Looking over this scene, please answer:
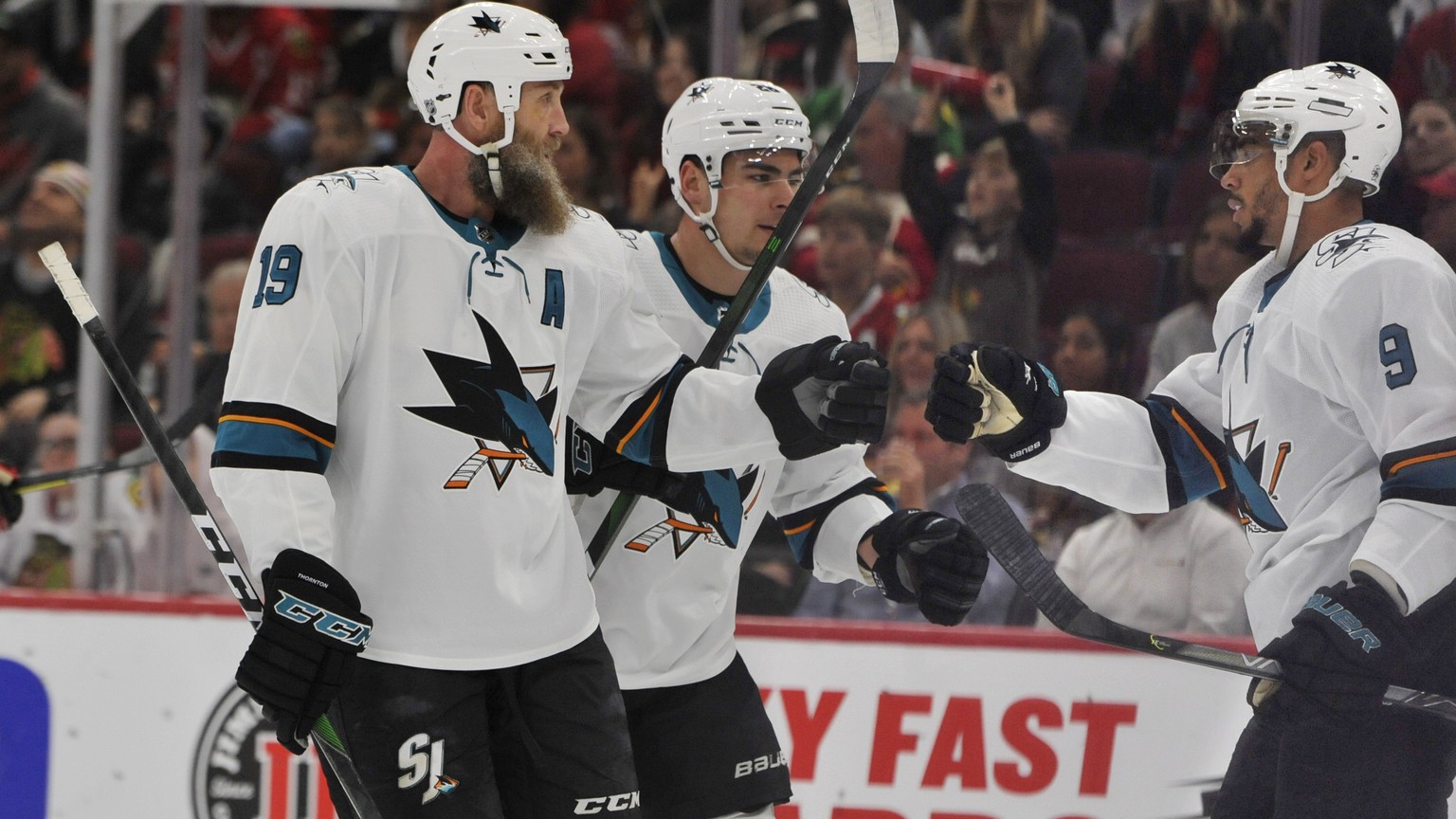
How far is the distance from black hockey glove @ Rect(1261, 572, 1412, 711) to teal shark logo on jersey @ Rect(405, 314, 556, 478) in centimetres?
106

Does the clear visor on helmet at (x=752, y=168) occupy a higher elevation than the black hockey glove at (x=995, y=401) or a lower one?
higher

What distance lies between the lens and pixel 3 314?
4926mm

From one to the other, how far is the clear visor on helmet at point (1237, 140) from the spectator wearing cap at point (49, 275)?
2.84 m

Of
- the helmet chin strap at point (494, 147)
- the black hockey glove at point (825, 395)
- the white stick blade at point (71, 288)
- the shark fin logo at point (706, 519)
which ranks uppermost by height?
the helmet chin strap at point (494, 147)

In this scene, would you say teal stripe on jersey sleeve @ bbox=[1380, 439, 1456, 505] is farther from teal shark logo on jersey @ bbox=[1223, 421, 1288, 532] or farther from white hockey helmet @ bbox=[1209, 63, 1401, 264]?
white hockey helmet @ bbox=[1209, 63, 1401, 264]

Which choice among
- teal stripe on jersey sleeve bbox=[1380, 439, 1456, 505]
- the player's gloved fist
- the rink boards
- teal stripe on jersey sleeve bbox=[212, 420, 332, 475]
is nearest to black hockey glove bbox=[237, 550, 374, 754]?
teal stripe on jersey sleeve bbox=[212, 420, 332, 475]

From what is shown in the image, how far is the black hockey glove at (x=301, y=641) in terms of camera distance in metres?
2.13

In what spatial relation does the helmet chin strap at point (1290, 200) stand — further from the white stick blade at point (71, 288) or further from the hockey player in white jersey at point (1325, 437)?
the white stick blade at point (71, 288)

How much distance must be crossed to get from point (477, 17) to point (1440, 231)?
1995 mm

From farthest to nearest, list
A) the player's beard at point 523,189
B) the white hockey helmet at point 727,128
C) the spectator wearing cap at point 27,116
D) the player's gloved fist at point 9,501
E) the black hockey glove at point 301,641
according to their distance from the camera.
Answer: the spectator wearing cap at point 27,116
the player's gloved fist at point 9,501
the white hockey helmet at point 727,128
the player's beard at point 523,189
the black hockey glove at point 301,641

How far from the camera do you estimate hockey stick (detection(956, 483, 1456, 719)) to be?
262cm

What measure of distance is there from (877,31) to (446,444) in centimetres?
112

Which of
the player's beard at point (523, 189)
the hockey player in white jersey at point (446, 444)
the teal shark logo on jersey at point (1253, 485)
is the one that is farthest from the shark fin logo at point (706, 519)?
the teal shark logo on jersey at point (1253, 485)


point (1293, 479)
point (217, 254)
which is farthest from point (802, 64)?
point (1293, 479)
